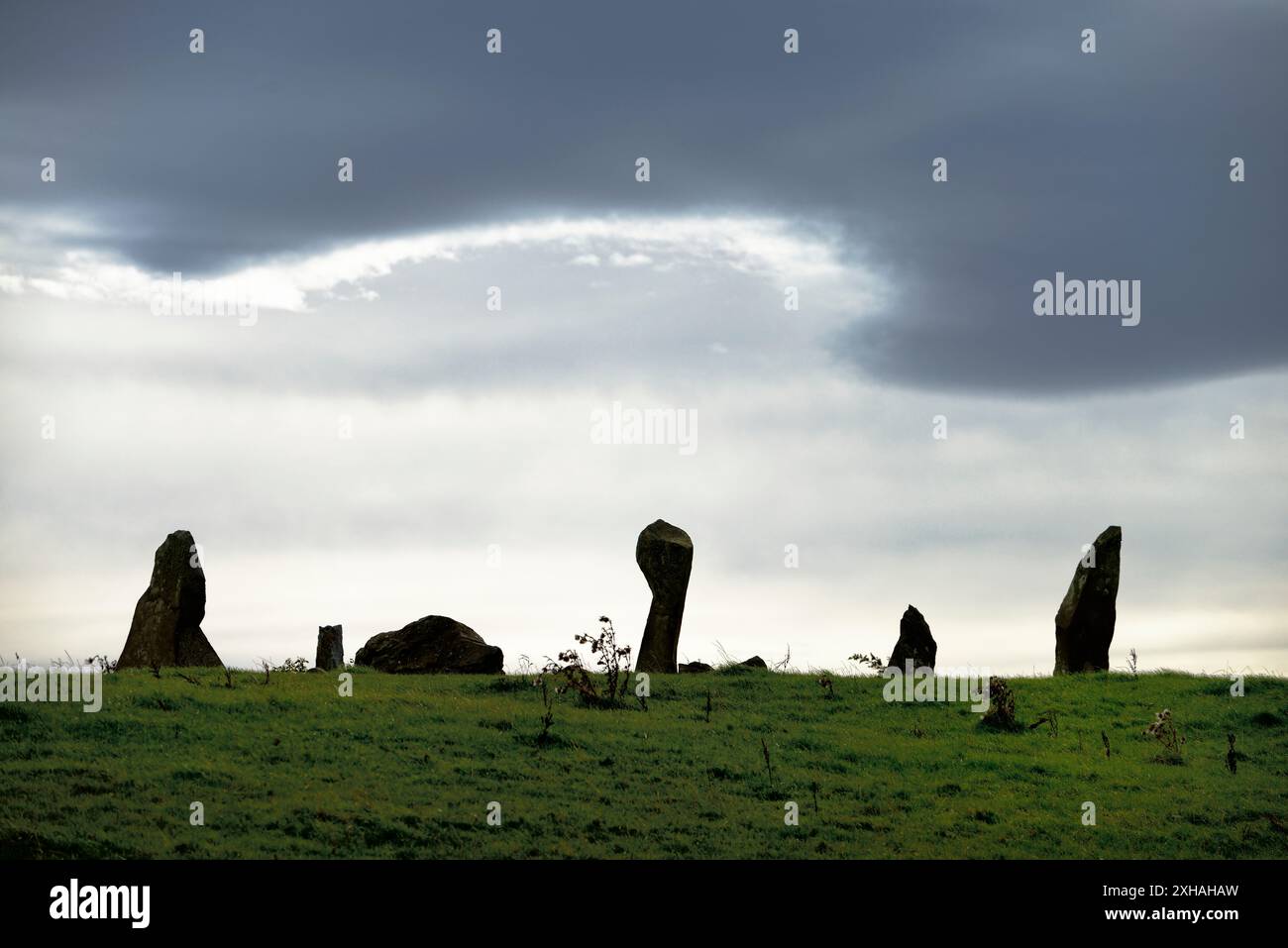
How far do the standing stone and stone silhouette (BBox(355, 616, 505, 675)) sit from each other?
0.81 meters

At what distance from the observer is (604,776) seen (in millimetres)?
22188

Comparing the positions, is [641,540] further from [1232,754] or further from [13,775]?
[13,775]

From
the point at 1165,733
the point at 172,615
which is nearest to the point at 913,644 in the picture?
the point at 1165,733

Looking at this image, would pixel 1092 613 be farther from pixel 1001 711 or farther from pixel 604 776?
pixel 604 776

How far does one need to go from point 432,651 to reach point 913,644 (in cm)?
1141

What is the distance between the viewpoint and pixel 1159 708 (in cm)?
3003

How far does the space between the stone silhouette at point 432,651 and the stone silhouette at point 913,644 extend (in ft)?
31.0

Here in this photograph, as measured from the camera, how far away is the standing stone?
3391cm

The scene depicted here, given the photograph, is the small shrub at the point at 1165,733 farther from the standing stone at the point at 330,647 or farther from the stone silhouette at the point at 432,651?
the standing stone at the point at 330,647

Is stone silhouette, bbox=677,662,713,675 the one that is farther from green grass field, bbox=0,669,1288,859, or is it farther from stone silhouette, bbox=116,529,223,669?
stone silhouette, bbox=116,529,223,669

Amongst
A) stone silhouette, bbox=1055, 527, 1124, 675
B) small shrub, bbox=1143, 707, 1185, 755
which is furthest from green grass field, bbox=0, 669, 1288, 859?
stone silhouette, bbox=1055, 527, 1124, 675

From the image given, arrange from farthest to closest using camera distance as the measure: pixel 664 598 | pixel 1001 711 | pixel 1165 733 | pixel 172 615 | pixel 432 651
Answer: pixel 664 598 → pixel 432 651 → pixel 172 615 → pixel 1001 711 → pixel 1165 733

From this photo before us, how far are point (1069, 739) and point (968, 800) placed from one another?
560 cm
